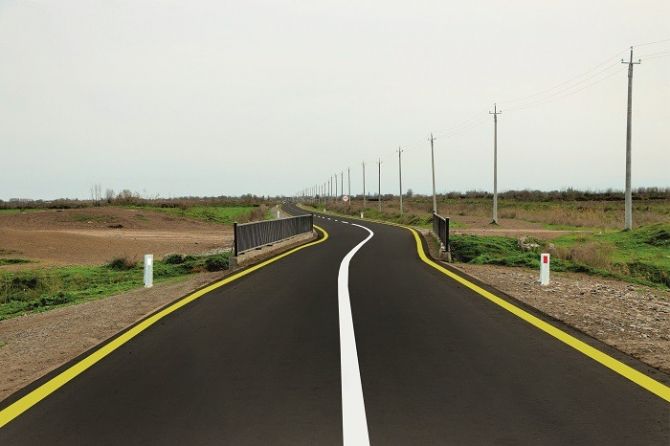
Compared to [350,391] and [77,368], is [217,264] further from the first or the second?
[350,391]

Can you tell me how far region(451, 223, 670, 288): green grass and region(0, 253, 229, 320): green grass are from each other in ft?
32.4

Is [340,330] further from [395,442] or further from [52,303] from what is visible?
[52,303]

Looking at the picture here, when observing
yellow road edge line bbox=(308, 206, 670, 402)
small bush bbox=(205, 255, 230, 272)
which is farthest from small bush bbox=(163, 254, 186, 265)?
yellow road edge line bbox=(308, 206, 670, 402)

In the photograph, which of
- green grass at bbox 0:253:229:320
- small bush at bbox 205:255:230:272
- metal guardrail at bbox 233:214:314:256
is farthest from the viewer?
small bush at bbox 205:255:230:272

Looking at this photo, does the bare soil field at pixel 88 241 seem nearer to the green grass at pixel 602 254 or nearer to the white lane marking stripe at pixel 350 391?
the green grass at pixel 602 254

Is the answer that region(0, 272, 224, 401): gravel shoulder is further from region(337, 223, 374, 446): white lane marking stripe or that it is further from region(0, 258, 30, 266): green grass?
region(0, 258, 30, 266): green grass

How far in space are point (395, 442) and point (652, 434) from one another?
1886 millimetres

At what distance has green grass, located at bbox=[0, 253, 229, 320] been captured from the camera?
15820mm

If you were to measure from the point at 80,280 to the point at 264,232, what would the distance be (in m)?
6.60

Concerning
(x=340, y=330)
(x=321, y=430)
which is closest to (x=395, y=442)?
(x=321, y=430)

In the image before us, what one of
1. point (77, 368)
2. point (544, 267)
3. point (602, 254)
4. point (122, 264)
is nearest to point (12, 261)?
point (122, 264)

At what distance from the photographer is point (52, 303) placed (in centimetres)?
1549

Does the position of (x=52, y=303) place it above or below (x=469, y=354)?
below

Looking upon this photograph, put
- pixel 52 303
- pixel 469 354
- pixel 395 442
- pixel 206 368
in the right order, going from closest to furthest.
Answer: pixel 395 442
pixel 206 368
pixel 469 354
pixel 52 303
